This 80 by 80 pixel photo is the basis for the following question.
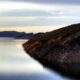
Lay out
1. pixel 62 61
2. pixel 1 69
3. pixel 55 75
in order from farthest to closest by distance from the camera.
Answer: pixel 62 61 → pixel 1 69 → pixel 55 75

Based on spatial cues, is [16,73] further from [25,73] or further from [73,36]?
[73,36]

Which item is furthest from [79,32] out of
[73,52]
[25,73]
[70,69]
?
[25,73]

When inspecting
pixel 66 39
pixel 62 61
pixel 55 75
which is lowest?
pixel 55 75

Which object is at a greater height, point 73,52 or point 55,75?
point 73,52

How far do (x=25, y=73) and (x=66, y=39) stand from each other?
18516 millimetres

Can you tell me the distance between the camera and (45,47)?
62.2 m

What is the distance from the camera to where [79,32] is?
195ft

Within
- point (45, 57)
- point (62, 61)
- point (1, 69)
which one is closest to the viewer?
point (1, 69)

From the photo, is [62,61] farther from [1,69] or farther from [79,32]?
[1,69]

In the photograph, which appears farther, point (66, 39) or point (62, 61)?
point (66, 39)

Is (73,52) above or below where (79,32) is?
below

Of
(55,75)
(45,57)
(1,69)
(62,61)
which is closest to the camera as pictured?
(55,75)

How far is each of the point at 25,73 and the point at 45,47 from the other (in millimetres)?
20710

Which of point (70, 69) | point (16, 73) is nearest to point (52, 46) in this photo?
point (70, 69)
